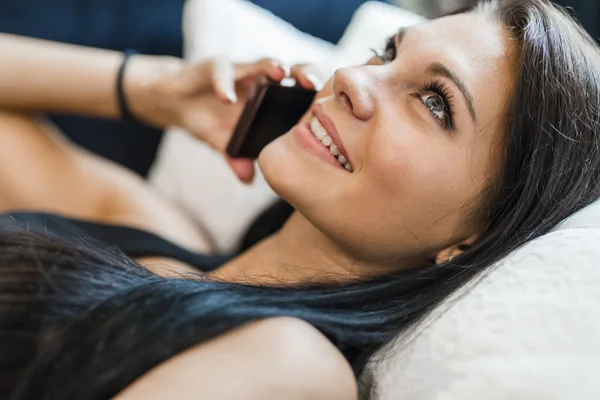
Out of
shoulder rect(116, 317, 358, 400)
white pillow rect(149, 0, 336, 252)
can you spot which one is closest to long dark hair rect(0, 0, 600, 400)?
shoulder rect(116, 317, 358, 400)

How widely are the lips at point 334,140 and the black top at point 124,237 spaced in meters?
0.37

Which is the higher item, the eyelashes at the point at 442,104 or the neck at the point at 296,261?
the eyelashes at the point at 442,104

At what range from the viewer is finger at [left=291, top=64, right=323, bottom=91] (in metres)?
1.10

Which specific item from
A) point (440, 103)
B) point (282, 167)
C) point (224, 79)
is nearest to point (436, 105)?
point (440, 103)

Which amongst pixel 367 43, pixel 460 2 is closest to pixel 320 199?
pixel 367 43

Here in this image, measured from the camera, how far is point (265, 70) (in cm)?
112

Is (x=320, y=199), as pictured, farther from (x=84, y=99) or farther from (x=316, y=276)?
(x=84, y=99)

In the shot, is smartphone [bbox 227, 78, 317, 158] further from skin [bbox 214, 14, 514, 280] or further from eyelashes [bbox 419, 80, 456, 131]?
eyelashes [bbox 419, 80, 456, 131]

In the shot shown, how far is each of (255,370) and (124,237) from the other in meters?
0.57

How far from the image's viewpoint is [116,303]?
2.31 feet

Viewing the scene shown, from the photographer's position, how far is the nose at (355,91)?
85cm

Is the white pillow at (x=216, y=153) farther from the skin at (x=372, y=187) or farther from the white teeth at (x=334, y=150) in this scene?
the white teeth at (x=334, y=150)

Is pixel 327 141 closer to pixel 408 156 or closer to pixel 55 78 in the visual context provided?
pixel 408 156

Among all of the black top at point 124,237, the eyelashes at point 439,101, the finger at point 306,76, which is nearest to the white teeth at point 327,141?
the eyelashes at point 439,101
